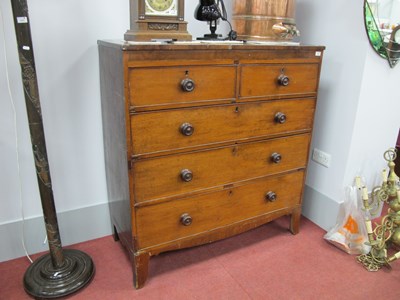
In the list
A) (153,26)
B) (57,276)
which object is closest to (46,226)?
(57,276)

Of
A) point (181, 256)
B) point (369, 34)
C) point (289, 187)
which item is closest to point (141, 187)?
point (181, 256)

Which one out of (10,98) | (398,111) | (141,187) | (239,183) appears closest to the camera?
(141,187)

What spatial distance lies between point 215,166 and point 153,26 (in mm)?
667

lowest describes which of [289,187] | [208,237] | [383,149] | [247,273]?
[247,273]

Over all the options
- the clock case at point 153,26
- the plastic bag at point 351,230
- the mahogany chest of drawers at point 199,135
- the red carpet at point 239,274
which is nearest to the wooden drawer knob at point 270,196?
the mahogany chest of drawers at point 199,135

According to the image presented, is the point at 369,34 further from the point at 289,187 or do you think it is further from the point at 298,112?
the point at 289,187

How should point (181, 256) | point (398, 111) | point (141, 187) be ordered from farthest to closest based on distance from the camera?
→ 1. point (398, 111)
2. point (181, 256)
3. point (141, 187)

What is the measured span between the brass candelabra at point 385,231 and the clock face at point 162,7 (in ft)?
4.38

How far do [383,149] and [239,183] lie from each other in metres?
1.04

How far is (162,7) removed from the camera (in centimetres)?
142

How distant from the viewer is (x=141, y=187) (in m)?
1.42

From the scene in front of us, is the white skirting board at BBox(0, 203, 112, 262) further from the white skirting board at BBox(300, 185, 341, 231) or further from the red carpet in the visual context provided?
the white skirting board at BBox(300, 185, 341, 231)

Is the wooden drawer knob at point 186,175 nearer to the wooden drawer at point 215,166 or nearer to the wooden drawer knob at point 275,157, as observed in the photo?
the wooden drawer at point 215,166

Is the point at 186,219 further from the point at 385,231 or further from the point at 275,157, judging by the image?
the point at 385,231
